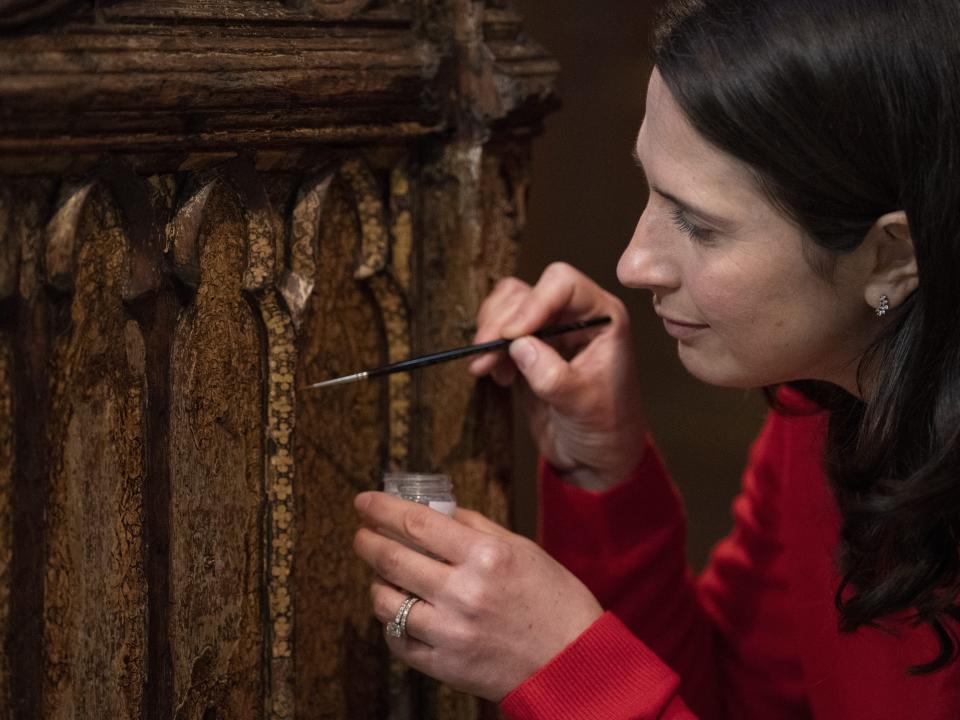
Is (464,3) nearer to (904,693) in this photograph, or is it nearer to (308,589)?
(308,589)

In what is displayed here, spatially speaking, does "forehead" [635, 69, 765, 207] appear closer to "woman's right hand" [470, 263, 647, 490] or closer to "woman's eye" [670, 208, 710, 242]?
"woman's eye" [670, 208, 710, 242]

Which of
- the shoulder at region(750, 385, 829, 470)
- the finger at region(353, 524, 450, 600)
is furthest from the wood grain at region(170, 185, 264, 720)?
the shoulder at region(750, 385, 829, 470)

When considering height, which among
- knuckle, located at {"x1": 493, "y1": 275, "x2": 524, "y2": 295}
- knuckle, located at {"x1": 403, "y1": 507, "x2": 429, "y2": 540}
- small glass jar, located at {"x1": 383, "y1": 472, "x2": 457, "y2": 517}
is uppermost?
knuckle, located at {"x1": 493, "y1": 275, "x2": 524, "y2": 295}

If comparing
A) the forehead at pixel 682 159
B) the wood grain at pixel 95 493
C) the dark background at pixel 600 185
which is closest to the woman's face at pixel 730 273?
the forehead at pixel 682 159

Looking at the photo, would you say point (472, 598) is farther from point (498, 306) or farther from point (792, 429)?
point (792, 429)

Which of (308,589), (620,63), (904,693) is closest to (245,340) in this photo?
(308,589)

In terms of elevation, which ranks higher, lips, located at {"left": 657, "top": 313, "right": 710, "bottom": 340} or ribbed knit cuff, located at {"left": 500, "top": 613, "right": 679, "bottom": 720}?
lips, located at {"left": 657, "top": 313, "right": 710, "bottom": 340}

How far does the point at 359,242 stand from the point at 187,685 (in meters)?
0.39

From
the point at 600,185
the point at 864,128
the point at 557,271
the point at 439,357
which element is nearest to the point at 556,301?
the point at 557,271

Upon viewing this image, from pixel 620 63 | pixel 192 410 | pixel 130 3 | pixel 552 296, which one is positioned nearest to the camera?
pixel 130 3

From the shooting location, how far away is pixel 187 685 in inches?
39.4

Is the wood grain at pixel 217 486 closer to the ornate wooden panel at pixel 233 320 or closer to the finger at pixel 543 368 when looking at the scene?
the ornate wooden panel at pixel 233 320

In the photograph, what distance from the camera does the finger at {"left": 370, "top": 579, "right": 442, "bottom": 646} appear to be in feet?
3.59

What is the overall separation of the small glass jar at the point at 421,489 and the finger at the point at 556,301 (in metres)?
0.17
